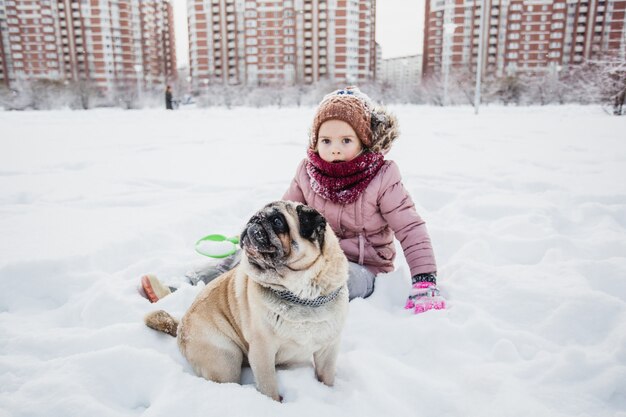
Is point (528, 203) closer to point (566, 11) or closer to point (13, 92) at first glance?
point (13, 92)

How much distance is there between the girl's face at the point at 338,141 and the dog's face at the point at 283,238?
91 cm

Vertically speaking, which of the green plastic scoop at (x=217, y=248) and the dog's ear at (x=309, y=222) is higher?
the dog's ear at (x=309, y=222)

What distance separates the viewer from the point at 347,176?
241 centimetres

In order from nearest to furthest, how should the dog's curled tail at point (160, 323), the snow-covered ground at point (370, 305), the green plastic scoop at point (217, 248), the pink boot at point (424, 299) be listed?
the snow-covered ground at point (370, 305), the dog's curled tail at point (160, 323), the pink boot at point (424, 299), the green plastic scoop at point (217, 248)

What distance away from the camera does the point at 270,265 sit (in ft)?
4.90

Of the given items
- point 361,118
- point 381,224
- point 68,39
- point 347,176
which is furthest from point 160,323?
point 68,39

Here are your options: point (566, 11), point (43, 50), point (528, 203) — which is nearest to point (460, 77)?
point (528, 203)

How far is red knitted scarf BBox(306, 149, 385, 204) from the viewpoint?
7.80 feet

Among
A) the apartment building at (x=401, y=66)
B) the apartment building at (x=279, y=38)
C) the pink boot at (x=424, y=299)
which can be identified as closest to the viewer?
the pink boot at (x=424, y=299)

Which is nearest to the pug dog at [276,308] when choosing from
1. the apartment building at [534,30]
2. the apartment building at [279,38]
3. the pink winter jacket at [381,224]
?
the pink winter jacket at [381,224]

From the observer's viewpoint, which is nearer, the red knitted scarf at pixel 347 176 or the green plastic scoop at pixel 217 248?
the red knitted scarf at pixel 347 176

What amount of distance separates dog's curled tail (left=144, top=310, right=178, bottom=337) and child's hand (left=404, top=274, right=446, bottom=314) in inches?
55.2

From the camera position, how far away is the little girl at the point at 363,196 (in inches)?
92.4

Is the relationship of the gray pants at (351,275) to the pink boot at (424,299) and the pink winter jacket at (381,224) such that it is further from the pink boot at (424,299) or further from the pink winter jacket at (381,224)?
the pink boot at (424,299)
